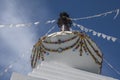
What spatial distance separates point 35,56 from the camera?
36.6 ft

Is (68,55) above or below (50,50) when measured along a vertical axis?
below

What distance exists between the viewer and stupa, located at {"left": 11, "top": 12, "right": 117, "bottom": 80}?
31.3ft

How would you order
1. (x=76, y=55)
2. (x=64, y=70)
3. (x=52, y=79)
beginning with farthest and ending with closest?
(x=76, y=55)
(x=64, y=70)
(x=52, y=79)

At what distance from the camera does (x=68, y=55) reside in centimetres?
1054

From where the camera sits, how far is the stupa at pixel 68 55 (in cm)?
954

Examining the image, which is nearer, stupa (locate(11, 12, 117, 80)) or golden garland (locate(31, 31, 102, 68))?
stupa (locate(11, 12, 117, 80))

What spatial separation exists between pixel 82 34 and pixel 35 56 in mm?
1498

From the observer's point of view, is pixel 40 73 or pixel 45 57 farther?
pixel 45 57

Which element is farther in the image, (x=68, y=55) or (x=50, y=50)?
(x=50, y=50)

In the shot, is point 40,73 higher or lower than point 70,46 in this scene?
lower

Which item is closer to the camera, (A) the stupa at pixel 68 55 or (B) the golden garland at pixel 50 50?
(A) the stupa at pixel 68 55

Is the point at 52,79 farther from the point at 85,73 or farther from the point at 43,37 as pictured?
the point at 43,37

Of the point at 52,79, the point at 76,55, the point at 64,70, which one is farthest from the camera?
the point at 76,55

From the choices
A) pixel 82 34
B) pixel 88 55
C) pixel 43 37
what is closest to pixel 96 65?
pixel 88 55
